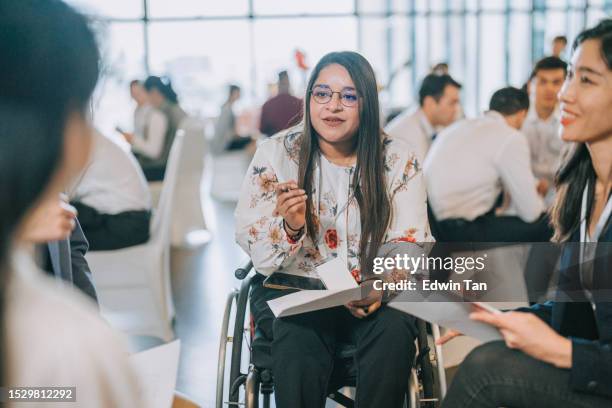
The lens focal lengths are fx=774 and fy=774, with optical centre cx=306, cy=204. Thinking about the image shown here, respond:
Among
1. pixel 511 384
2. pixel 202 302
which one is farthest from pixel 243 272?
pixel 202 302

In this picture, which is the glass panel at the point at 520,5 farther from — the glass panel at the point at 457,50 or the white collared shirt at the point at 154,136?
the white collared shirt at the point at 154,136

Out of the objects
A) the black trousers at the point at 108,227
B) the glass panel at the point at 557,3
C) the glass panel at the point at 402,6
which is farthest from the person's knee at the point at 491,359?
the glass panel at the point at 557,3

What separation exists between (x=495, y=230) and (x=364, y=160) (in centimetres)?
155

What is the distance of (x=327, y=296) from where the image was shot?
1.73 metres

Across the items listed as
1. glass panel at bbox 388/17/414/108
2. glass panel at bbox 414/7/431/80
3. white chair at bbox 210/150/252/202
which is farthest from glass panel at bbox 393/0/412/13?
white chair at bbox 210/150/252/202

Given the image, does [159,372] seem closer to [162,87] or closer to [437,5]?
[162,87]

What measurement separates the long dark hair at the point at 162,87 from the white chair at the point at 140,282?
8.82ft

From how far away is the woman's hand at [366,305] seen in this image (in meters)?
2.01

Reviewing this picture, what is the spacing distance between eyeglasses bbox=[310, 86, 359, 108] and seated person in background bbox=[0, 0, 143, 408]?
1.54 metres

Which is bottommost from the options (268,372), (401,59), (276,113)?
(268,372)

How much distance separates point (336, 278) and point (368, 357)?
234mm

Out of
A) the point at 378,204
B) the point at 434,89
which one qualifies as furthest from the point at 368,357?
the point at 434,89

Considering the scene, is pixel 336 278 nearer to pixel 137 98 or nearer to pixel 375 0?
pixel 137 98

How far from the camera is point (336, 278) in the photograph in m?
1.90
